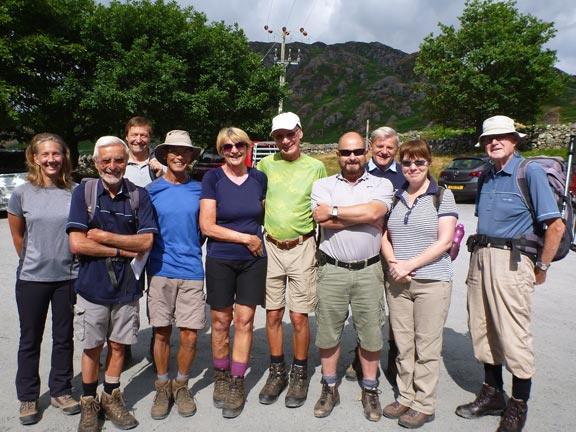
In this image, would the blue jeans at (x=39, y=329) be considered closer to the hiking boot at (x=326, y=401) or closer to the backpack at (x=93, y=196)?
the backpack at (x=93, y=196)

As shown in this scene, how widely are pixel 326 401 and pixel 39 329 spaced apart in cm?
210

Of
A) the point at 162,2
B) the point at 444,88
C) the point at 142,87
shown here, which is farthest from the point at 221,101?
the point at 444,88

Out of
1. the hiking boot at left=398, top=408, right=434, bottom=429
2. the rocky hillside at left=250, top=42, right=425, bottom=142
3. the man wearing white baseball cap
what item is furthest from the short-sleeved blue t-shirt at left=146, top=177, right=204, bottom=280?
the rocky hillside at left=250, top=42, right=425, bottom=142

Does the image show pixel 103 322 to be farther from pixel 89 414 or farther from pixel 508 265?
pixel 508 265

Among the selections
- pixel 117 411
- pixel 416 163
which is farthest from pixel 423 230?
pixel 117 411

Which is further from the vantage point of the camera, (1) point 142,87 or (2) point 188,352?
(1) point 142,87

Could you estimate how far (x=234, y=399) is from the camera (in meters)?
3.06

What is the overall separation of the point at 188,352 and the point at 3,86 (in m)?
15.7

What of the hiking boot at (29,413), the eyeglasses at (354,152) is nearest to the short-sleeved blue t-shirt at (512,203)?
the eyeglasses at (354,152)

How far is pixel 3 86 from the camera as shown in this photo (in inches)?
575

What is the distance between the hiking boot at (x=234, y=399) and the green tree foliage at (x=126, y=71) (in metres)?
15.7

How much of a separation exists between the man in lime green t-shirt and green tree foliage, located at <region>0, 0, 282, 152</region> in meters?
15.5

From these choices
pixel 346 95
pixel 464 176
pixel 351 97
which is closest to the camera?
pixel 464 176

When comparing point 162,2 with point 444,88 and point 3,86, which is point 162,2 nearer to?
point 3,86
